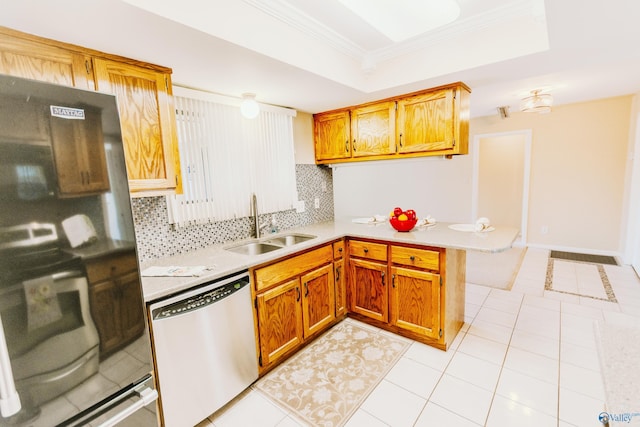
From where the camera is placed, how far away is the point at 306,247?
2.25 meters

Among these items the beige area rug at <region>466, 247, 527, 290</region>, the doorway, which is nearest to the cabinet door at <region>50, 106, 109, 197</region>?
the beige area rug at <region>466, 247, 527, 290</region>

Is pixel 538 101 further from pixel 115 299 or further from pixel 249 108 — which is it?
pixel 115 299

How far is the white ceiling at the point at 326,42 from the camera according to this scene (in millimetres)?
1309

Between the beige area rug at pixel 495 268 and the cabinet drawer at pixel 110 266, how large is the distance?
3508 mm

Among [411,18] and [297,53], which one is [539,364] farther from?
[297,53]

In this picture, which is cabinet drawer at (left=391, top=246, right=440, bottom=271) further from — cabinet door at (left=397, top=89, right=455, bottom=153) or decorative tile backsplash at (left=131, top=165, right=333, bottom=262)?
decorative tile backsplash at (left=131, top=165, right=333, bottom=262)

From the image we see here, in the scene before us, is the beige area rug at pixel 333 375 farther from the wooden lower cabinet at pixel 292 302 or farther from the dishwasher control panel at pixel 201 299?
the dishwasher control panel at pixel 201 299

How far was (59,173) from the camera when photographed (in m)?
0.94

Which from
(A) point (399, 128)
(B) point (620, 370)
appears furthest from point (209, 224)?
(B) point (620, 370)

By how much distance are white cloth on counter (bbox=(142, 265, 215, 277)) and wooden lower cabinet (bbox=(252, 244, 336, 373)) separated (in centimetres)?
35

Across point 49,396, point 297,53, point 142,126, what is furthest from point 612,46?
point 49,396

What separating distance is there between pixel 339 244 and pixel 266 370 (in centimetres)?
117

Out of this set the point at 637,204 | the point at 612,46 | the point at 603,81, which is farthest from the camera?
the point at 637,204

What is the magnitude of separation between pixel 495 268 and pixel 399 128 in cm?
277
